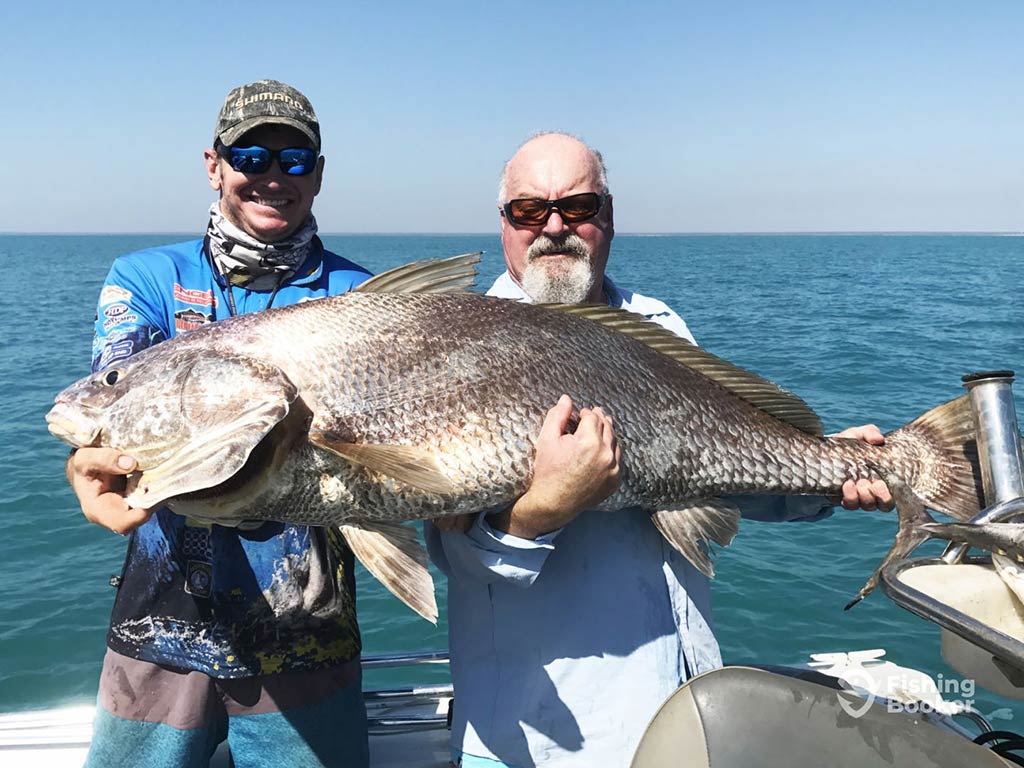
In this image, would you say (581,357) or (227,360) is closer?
(227,360)

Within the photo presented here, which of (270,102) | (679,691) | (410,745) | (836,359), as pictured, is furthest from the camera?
(836,359)

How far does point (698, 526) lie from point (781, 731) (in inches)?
31.5

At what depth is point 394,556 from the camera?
242 cm

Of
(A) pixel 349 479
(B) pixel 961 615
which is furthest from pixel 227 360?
(B) pixel 961 615

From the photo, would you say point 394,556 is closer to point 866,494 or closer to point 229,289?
point 229,289

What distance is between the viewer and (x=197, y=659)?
2.62 metres

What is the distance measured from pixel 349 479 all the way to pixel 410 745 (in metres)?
1.86

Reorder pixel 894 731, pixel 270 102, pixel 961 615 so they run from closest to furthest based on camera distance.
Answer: pixel 961 615 → pixel 894 731 → pixel 270 102

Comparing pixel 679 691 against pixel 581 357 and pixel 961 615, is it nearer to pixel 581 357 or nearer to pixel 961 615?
pixel 961 615

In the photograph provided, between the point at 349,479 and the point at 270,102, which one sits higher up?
the point at 270,102

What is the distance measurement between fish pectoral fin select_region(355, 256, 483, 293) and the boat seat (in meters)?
1.46

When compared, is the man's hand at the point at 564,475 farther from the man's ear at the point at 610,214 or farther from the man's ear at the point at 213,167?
the man's ear at the point at 213,167

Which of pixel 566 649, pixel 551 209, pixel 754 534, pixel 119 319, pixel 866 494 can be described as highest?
pixel 551 209

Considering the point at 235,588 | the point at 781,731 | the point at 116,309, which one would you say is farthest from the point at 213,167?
the point at 781,731
